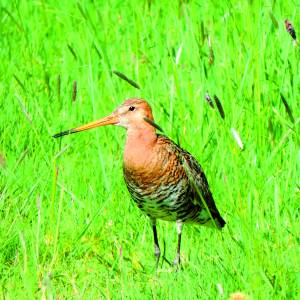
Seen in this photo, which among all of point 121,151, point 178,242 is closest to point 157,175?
point 178,242

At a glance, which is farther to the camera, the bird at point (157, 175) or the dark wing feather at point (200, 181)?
the dark wing feather at point (200, 181)

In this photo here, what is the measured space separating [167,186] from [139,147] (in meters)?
0.27

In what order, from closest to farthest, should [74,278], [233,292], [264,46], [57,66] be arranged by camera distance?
[233,292] < [74,278] < [264,46] < [57,66]

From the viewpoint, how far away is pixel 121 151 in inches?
239

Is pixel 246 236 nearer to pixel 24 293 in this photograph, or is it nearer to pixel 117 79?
pixel 24 293

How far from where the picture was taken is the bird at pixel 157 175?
5121mm

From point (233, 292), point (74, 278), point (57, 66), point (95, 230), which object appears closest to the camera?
point (233, 292)

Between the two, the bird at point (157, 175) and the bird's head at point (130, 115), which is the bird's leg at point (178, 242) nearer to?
the bird at point (157, 175)

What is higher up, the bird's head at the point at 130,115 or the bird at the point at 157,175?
the bird's head at the point at 130,115

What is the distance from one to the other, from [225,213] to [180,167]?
1.32ft

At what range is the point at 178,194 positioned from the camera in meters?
5.23

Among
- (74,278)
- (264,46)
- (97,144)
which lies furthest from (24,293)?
(264,46)

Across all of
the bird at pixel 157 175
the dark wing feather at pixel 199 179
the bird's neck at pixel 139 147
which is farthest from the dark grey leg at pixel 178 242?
the bird's neck at pixel 139 147

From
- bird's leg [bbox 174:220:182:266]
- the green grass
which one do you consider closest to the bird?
bird's leg [bbox 174:220:182:266]
